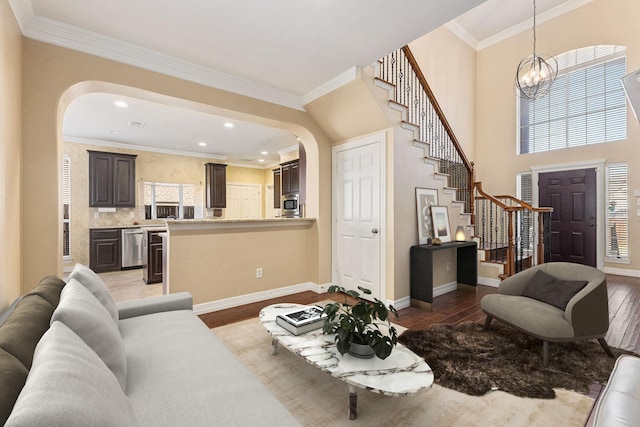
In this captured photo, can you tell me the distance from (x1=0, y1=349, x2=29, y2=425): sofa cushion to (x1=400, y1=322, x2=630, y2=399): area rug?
2178 mm

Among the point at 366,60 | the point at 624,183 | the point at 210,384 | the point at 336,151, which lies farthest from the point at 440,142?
the point at 210,384

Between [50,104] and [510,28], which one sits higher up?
[510,28]

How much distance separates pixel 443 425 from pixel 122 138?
7.24 m

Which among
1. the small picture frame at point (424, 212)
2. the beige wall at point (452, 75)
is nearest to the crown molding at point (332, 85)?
the small picture frame at point (424, 212)

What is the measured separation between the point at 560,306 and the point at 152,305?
127 inches

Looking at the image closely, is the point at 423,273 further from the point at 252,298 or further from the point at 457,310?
the point at 252,298

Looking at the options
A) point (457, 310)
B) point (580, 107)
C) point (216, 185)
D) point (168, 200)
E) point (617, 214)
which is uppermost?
point (580, 107)

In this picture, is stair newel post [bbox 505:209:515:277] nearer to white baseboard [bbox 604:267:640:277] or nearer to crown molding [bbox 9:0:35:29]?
white baseboard [bbox 604:267:640:277]

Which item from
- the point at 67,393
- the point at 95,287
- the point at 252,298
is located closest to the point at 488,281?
the point at 252,298

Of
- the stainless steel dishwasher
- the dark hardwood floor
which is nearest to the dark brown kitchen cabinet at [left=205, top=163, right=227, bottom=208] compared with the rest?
the stainless steel dishwasher

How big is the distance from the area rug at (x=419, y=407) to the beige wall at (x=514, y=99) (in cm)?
531

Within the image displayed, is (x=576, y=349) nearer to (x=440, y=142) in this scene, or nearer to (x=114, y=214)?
(x=440, y=142)

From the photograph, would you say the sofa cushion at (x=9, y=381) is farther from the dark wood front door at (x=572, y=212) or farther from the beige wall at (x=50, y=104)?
the dark wood front door at (x=572, y=212)

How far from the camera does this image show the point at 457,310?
3.59m
